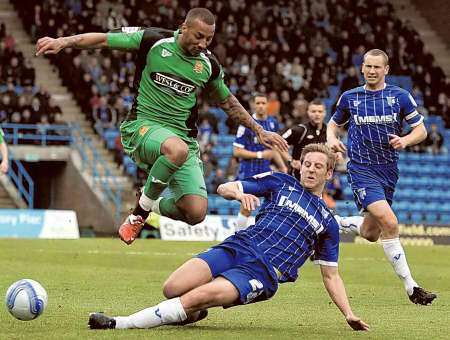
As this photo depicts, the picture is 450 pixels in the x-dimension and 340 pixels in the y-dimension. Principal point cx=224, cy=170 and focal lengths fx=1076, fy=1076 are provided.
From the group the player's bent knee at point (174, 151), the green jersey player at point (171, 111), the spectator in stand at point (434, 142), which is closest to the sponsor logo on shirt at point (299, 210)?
the green jersey player at point (171, 111)

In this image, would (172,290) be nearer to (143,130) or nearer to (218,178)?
(143,130)

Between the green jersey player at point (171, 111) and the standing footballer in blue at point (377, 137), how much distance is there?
73.3 inches

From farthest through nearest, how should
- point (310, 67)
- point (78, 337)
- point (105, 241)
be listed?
point (310, 67) → point (105, 241) → point (78, 337)

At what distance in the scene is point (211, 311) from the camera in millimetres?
10406

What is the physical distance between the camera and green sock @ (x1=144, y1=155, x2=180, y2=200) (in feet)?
33.9

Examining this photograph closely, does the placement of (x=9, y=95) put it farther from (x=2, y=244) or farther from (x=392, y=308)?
(x=392, y=308)

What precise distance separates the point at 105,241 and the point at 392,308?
42.4 ft

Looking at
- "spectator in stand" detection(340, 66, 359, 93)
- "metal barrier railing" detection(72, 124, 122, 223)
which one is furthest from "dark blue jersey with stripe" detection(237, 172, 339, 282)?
"spectator in stand" detection(340, 66, 359, 93)

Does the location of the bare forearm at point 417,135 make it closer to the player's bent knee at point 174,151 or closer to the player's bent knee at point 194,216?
the player's bent knee at point 194,216

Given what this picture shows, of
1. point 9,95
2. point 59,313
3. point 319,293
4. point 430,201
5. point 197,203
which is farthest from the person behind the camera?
point 430,201

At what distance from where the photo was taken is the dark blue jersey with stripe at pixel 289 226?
859 cm

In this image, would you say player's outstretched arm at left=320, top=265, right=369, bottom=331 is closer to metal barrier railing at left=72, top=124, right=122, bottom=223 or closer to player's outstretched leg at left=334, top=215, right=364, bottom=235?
player's outstretched leg at left=334, top=215, right=364, bottom=235

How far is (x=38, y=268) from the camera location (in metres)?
14.9

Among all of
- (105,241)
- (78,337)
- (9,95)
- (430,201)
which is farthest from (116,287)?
(430,201)
